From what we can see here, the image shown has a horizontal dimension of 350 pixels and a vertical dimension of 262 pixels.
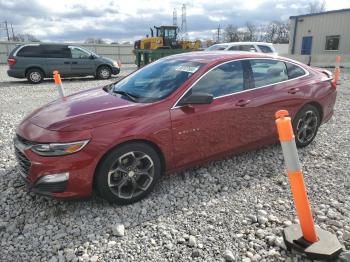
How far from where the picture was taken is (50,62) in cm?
1406

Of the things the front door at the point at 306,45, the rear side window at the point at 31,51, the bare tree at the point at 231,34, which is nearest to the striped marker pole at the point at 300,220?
the rear side window at the point at 31,51

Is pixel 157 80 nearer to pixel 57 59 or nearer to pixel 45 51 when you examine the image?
pixel 57 59

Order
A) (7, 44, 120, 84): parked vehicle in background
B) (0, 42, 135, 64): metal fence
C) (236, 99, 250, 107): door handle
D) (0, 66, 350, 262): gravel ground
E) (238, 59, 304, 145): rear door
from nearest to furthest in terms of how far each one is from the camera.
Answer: (0, 66, 350, 262): gravel ground, (236, 99, 250, 107): door handle, (238, 59, 304, 145): rear door, (7, 44, 120, 84): parked vehicle in background, (0, 42, 135, 64): metal fence

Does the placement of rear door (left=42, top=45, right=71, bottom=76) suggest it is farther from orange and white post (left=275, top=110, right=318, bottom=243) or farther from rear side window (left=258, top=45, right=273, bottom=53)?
orange and white post (left=275, top=110, right=318, bottom=243)

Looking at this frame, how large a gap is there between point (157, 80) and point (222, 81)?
0.82 m

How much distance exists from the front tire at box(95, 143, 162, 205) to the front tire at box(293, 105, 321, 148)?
94.1 inches

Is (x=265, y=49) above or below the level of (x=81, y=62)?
above

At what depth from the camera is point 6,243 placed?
9.41 feet

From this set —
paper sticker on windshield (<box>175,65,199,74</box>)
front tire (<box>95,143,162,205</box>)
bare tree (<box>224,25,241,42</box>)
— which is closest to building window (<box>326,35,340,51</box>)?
paper sticker on windshield (<box>175,65,199,74</box>)

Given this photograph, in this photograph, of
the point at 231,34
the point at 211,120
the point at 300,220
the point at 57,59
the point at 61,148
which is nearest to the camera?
the point at 300,220

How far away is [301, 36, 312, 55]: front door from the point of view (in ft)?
85.1

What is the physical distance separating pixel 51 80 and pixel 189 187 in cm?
1312

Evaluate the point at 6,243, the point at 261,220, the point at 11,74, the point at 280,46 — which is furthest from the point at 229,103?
the point at 280,46

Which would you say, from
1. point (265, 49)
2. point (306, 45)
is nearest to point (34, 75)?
point (265, 49)
